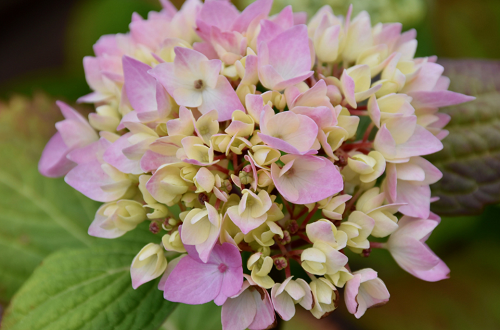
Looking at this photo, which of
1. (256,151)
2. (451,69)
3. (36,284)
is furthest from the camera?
(451,69)

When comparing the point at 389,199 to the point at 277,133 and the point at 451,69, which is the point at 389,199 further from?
the point at 451,69

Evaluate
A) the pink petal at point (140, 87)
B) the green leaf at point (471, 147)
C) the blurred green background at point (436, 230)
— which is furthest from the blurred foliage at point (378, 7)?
the pink petal at point (140, 87)

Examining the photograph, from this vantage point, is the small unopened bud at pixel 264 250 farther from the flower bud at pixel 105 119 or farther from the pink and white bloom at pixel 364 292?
the flower bud at pixel 105 119

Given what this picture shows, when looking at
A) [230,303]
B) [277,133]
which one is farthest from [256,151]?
[230,303]

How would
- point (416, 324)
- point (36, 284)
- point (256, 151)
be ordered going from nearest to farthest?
point (256, 151), point (36, 284), point (416, 324)

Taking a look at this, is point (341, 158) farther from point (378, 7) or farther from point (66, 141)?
point (378, 7)

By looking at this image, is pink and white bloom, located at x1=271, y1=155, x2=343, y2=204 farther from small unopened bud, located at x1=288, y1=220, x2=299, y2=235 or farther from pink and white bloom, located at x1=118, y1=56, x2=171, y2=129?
pink and white bloom, located at x1=118, y1=56, x2=171, y2=129

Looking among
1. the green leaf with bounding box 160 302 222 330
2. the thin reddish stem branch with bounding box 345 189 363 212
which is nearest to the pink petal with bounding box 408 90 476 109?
the thin reddish stem branch with bounding box 345 189 363 212
